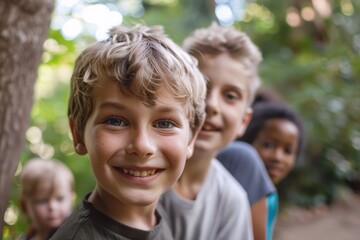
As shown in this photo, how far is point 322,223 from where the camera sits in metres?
7.73

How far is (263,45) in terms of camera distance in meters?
9.93

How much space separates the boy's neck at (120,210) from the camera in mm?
1383

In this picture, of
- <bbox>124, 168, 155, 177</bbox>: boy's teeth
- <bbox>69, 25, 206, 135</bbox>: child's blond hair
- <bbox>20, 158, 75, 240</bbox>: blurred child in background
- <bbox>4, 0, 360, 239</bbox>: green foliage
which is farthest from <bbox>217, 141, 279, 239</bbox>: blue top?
<bbox>4, 0, 360, 239</bbox>: green foliage

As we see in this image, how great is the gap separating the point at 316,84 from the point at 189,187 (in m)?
6.76

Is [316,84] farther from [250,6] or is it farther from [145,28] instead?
[145,28]

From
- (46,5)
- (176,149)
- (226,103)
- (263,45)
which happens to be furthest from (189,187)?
(263,45)

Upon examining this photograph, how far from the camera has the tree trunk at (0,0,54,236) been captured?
163cm

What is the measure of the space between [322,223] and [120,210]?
6.98 meters

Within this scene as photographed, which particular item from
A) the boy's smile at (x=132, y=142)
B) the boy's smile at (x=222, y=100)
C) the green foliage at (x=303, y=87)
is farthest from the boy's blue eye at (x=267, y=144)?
the green foliage at (x=303, y=87)

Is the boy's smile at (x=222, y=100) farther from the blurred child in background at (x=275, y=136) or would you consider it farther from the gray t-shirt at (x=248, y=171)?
the blurred child in background at (x=275, y=136)

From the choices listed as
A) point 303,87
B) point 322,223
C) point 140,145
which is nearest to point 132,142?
point 140,145

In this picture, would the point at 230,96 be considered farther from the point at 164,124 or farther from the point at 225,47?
the point at 164,124

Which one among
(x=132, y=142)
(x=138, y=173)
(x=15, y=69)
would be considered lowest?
(x=138, y=173)

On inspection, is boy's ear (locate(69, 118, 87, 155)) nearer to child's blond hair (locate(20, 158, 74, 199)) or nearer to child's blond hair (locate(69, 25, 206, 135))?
child's blond hair (locate(69, 25, 206, 135))
